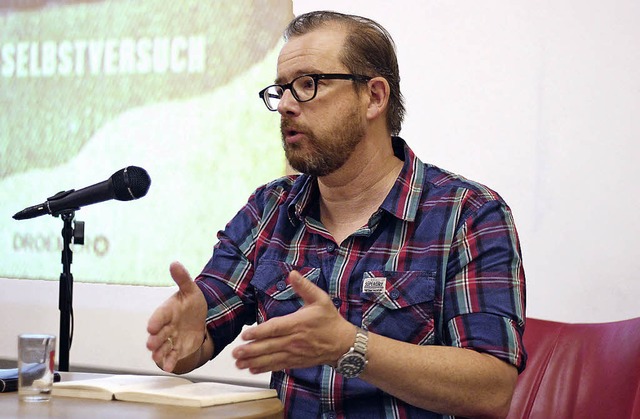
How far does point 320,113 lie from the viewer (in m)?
1.80

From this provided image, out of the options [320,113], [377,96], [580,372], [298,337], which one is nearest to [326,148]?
[320,113]

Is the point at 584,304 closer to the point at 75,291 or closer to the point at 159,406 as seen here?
the point at 159,406

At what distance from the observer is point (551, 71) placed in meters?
2.31

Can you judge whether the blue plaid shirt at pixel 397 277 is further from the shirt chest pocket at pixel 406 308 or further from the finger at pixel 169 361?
the finger at pixel 169 361

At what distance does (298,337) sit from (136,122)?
1838mm

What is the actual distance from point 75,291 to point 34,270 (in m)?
0.23

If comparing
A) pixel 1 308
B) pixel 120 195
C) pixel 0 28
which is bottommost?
pixel 1 308

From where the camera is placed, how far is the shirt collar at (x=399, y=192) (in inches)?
66.6

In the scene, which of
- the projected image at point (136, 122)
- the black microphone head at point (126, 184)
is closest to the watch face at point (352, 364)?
the black microphone head at point (126, 184)

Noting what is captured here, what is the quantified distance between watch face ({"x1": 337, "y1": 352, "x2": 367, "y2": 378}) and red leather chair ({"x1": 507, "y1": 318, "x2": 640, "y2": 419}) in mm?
596

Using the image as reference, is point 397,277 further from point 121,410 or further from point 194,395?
point 121,410

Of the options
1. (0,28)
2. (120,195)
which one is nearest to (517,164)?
(120,195)

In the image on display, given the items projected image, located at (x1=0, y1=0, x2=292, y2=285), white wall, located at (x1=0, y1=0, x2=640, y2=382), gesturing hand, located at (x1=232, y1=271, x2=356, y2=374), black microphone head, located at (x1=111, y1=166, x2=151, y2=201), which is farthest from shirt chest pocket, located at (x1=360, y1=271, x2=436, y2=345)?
projected image, located at (x1=0, y1=0, x2=292, y2=285)

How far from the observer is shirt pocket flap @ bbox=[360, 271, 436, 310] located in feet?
5.30
